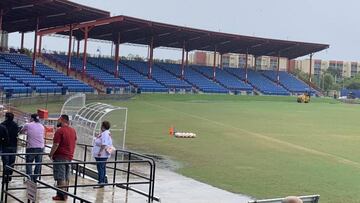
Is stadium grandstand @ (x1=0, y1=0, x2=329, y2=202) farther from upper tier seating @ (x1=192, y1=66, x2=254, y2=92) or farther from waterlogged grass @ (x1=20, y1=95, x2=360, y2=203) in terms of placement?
waterlogged grass @ (x1=20, y1=95, x2=360, y2=203)

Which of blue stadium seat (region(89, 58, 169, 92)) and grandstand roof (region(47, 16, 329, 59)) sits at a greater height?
grandstand roof (region(47, 16, 329, 59))

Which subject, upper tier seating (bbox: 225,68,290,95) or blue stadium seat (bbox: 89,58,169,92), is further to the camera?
upper tier seating (bbox: 225,68,290,95)

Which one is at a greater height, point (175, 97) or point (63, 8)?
point (63, 8)

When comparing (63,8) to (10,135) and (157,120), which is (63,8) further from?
(10,135)

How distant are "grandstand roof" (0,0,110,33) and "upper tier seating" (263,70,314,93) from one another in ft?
153

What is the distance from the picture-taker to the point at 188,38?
71.8 m

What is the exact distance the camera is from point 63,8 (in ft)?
147

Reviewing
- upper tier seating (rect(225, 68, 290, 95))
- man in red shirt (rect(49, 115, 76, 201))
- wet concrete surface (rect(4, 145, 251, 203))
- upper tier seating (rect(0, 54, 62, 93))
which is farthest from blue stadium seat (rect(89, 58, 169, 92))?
man in red shirt (rect(49, 115, 76, 201))

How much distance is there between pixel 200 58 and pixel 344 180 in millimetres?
153792

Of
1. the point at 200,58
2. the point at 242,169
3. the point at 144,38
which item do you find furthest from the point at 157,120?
the point at 200,58

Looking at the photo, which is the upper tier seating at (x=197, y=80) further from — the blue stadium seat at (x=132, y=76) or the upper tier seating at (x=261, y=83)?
the upper tier seating at (x=261, y=83)

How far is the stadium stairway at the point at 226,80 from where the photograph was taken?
7969cm

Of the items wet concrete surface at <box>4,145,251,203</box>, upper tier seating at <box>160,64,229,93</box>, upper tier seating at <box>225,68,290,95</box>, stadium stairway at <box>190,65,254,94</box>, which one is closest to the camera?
wet concrete surface at <box>4,145,251,203</box>

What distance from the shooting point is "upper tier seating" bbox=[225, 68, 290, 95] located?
83.0 meters
